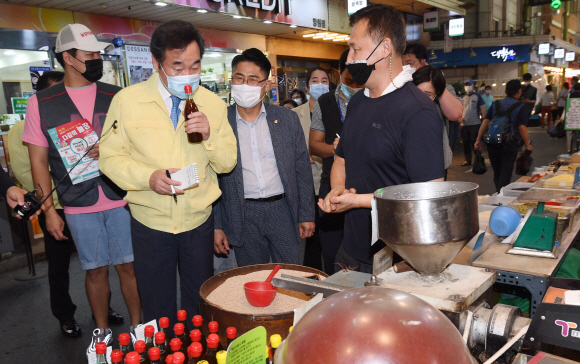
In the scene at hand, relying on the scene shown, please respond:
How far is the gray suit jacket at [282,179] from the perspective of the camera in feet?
8.67

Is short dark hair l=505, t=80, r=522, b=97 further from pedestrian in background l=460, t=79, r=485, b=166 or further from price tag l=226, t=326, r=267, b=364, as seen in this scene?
price tag l=226, t=326, r=267, b=364

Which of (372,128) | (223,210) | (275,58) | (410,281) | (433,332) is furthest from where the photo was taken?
(275,58)

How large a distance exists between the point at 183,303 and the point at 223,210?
64 centimetres

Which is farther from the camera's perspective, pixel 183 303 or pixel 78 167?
pixel 78 167

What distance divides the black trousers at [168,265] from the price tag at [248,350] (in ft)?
4.12

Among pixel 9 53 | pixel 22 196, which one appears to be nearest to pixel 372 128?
pixel 22 196

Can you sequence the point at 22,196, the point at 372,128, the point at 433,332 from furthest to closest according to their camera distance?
1. the point at 22,196
2. the point at 372,128
3. the point at 433,332

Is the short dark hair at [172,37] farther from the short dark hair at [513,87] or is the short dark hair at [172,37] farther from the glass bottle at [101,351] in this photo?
the short dark hair at [513,87]

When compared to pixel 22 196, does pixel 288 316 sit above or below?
below

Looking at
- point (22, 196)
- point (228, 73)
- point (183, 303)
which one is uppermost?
point (228, 73)

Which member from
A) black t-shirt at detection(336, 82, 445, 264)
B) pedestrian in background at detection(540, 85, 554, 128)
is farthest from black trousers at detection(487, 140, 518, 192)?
pedestrian in background at detection(540, 85, 554, 128)

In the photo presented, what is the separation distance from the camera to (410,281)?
1275 mm

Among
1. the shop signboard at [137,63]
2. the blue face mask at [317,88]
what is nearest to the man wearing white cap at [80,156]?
the blue face mask at [317,88]

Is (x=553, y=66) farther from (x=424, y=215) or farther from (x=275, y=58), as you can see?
(x=424, y=215)
